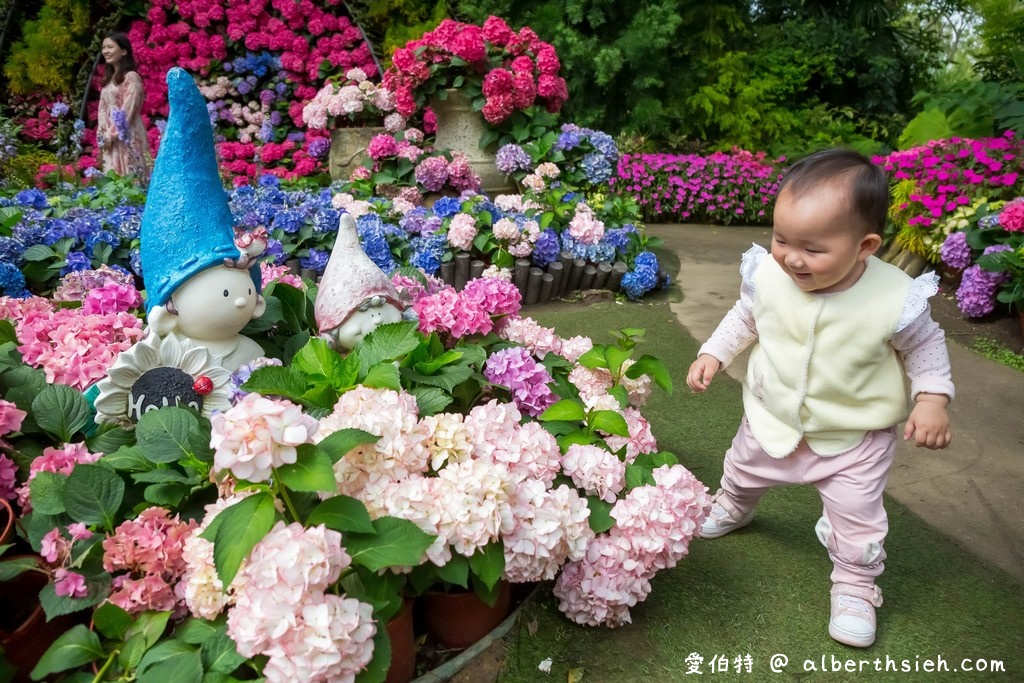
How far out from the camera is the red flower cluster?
17.1 feet

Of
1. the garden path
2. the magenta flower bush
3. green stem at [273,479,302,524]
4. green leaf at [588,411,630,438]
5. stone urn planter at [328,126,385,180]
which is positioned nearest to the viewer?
green stem at [273,479,302,524]

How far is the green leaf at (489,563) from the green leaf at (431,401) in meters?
0.36

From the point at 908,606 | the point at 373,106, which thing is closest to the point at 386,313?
the point at 908,606

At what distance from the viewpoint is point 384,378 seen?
62.4 inches

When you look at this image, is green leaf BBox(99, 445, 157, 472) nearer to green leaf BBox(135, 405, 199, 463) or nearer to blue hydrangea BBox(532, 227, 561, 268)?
green leaf BBox(135, 405, 199, 463)

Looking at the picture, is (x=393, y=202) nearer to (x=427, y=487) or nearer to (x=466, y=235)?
(x=466, y=235)

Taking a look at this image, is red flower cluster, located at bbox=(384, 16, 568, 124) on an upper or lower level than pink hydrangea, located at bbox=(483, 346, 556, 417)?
upper

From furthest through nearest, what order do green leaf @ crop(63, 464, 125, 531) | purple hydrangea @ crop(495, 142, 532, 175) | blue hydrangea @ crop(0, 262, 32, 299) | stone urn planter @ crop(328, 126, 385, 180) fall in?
1. stone urn planter @ crop(328, 126, 385, 180)
2. purple hydrangea @ crop(495, 142, 532, 175)
3. blue hydrangea @ crop(0, 262, 32, 299)
4. green leaf @ crop(63, 464, 125, 531)

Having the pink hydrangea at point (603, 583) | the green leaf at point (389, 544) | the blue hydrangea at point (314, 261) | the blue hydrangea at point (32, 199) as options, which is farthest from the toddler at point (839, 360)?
the blue hydrangea at point (32, 199)

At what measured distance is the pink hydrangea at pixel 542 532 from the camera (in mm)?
1443

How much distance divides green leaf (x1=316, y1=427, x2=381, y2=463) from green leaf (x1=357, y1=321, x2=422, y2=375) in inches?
15.5

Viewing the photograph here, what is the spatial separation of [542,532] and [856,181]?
1020 mm

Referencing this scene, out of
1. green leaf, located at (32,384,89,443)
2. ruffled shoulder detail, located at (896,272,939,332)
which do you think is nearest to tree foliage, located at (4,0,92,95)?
Result: green leaf, located at (32,384,89,443)

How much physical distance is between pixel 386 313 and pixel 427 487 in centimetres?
64
